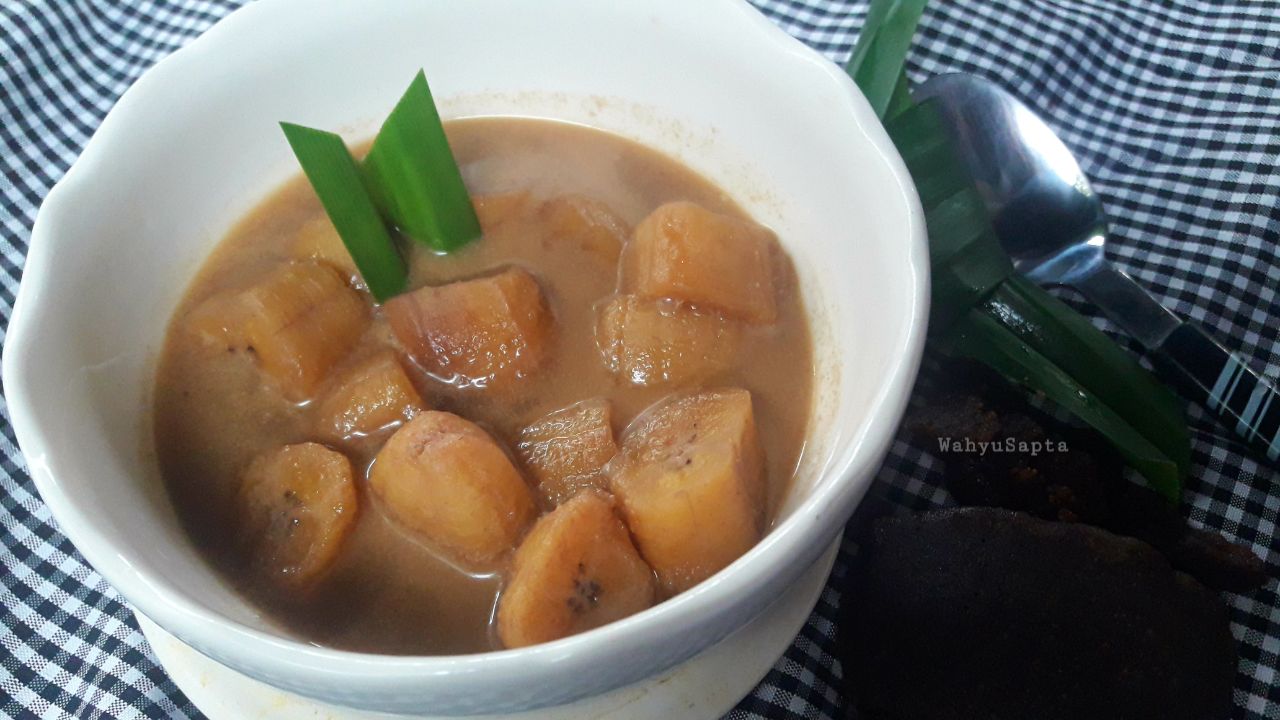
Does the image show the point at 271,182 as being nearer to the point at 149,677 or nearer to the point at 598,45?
the point at 598,45

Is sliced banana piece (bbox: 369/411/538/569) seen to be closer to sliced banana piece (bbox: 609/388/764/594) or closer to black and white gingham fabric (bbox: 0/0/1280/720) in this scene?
sliced banana piece (bbox: 609/388/764/594)

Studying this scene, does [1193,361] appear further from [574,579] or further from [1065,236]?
[574,579]

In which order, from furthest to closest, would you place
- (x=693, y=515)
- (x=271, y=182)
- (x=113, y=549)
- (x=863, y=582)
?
(x=271, y=182) < (x=863, y=582) < (x=693, y=515) < (x=113, y=549)

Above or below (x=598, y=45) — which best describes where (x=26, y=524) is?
below

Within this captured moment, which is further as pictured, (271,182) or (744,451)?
(271,182)

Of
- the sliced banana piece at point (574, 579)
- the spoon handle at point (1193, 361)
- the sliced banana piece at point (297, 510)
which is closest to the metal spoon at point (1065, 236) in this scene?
the spoon handle at point (1193, 361)

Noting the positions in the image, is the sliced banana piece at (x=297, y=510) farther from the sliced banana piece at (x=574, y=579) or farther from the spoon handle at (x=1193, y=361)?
the spoon handle at (x=1193, y=361)

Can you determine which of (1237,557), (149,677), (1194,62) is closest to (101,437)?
(149,677)
